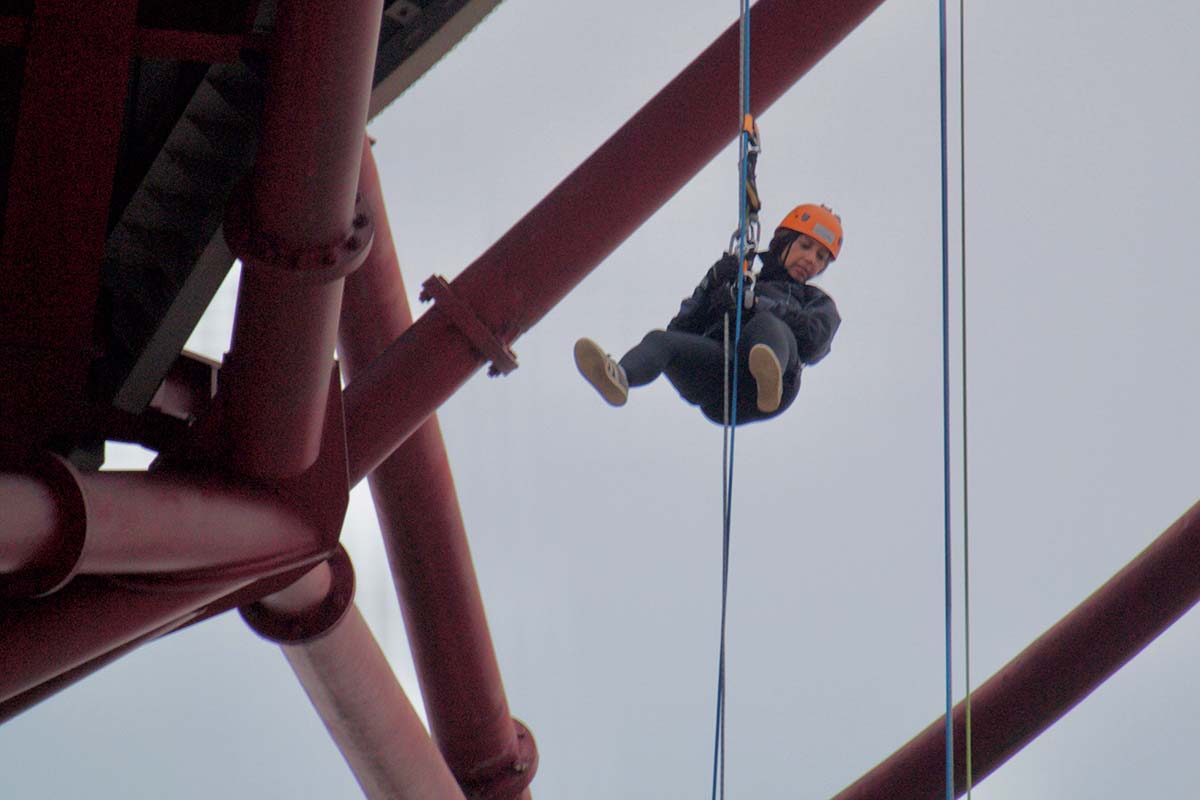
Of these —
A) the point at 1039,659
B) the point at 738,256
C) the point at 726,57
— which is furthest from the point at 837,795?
the point at 726,57

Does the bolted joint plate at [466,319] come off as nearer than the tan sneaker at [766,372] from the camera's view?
Yes

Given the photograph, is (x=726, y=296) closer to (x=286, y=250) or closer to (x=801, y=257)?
(x=801, y=257)

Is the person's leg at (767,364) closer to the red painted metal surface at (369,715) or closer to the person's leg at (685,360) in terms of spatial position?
the person's leg at (685,360)

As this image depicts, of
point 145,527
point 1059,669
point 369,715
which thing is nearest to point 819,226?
point 1059,669

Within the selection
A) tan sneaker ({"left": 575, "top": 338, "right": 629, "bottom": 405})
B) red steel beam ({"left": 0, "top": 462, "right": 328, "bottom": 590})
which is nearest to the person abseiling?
tan sneaker ({"left": 575, "top": 338, "right": 629, "bottom": 405})

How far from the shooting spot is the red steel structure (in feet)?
20.1

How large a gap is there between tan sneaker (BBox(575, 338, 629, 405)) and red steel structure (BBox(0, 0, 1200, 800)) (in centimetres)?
88

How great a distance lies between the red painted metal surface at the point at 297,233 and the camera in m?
5.77

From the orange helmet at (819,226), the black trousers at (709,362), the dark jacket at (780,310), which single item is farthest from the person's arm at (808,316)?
the orange helmet at (819,226)

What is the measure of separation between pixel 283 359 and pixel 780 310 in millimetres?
4490

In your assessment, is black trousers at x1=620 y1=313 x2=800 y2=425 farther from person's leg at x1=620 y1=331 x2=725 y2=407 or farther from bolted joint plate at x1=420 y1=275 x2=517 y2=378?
bolted joint plate at x1=420 y1=275 x2=517 y2=378

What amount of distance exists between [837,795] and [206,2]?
617 cm

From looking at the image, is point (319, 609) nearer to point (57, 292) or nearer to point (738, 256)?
point (57, 292)

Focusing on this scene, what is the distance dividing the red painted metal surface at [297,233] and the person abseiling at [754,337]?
239cm
